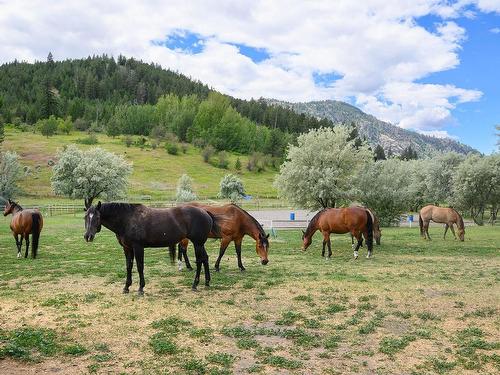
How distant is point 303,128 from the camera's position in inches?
6476

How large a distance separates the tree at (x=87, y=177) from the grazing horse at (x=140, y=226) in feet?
141

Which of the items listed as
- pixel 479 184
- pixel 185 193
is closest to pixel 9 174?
pixel 185 193

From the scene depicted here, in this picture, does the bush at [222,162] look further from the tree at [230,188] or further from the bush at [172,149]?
the tree at [230,188]

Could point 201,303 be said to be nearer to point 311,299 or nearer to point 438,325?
point 311,299

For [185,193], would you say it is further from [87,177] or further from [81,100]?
[81,100]

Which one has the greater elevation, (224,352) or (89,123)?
(89,123)

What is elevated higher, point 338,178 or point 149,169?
point 149,169

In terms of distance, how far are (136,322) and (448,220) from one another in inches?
936

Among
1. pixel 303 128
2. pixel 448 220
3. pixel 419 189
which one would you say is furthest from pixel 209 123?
pixel 448 220

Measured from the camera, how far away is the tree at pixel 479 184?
48562mm

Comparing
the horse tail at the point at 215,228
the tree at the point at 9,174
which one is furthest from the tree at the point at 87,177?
the horse tail at the point at 215,228

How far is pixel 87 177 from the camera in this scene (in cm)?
5184

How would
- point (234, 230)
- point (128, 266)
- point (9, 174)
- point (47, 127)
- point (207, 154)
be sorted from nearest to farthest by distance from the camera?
point (128, 266) → point (234, 230) → point (9, 174) → point (207, 154) → point (47, 127)

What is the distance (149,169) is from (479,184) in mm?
75678
